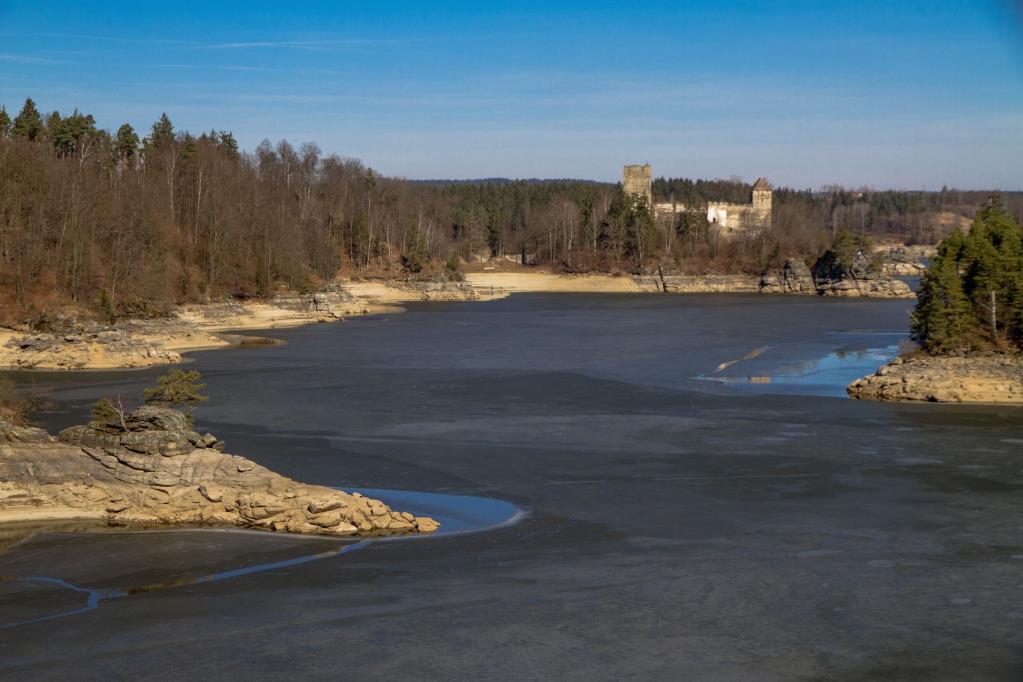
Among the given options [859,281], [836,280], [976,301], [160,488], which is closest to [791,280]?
[836,280]

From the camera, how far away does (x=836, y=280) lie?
102125 millimetres

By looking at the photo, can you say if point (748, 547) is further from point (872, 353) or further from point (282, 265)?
point (282, 265)

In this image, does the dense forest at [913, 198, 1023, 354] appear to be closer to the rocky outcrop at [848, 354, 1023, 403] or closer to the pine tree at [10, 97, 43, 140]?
the rocky outcrop at [848, 354, 1023, 403]

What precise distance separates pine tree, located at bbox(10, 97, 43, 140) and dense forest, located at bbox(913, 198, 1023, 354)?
185 ft

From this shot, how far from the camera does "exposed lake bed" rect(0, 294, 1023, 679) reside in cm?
1284

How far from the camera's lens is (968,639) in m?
13.3

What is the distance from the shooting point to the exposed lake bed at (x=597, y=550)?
12.8 metres

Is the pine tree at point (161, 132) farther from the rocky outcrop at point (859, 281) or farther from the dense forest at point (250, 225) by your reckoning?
the rocky outcrop at point (859, 281)

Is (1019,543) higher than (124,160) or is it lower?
lower

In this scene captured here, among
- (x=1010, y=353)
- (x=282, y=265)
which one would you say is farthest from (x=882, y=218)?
(x=1010, y=353)

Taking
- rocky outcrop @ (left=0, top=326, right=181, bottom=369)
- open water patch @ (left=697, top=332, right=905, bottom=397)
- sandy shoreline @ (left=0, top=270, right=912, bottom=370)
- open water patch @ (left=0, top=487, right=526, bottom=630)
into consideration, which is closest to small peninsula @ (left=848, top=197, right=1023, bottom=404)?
open water patch @ (left=697, top=332, right=905, bottom=397)

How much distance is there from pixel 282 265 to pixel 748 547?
57.4 metres

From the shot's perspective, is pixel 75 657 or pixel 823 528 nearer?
pixel 75 657

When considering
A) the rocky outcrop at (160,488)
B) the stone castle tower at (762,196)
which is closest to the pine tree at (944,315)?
the rocky outcrop at (160,488)
